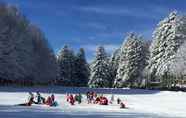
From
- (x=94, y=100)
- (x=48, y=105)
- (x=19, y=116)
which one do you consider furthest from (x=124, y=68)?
(x=19, y=116)

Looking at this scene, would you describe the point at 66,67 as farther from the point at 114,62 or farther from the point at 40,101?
the point at 40,101

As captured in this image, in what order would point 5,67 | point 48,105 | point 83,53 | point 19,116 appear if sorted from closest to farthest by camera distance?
1. point 19,116
2. point 48,105
3. point 5,67
4. point 83,53

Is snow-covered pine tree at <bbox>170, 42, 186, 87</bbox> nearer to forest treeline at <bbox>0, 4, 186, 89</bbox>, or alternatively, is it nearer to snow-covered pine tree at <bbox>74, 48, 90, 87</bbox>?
forest treeline at <bbox>0, 4, 186, 89</bbox>

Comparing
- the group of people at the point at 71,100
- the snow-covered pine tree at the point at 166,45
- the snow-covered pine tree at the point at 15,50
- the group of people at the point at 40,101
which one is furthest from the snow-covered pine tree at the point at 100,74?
the group of people at the point at 40,101

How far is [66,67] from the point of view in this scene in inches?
4405

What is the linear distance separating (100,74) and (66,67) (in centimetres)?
830

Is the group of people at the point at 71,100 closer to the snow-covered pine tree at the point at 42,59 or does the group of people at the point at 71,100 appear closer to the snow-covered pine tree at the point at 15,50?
the snow-covered pine tree at the point at 15,50

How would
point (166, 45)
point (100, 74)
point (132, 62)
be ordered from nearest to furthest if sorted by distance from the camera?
point (166, 45), point (132, 62), point (100, 74)

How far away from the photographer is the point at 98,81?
351 ft

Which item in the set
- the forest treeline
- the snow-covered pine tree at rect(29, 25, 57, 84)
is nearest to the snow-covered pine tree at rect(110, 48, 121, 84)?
the forest treeline

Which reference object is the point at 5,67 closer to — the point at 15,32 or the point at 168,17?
the point at 15,32

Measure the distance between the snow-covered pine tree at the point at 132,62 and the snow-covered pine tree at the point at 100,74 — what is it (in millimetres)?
7409

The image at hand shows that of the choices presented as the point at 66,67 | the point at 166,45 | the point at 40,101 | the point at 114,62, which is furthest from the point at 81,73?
the point at 40,101

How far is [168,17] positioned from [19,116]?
5987 cm
